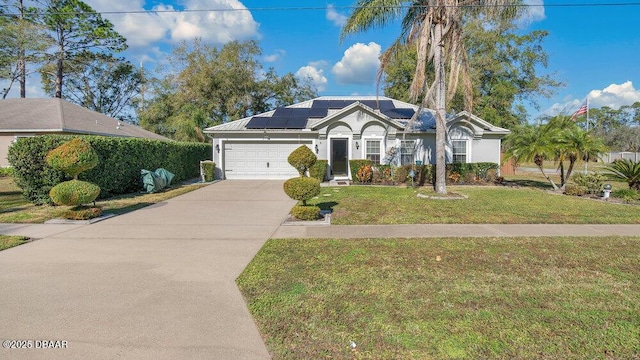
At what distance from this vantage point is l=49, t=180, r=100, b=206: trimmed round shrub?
301 inches

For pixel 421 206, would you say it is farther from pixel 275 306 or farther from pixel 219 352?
pixel 219 352

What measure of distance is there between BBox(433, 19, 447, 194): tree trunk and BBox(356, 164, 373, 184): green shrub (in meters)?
4.09

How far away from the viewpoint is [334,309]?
3.48m

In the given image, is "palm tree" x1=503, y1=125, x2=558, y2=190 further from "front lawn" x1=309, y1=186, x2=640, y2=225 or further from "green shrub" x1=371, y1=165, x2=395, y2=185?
"green shrub" x1=371, y1=165, x2=395, y2=185

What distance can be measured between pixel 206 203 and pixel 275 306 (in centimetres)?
794

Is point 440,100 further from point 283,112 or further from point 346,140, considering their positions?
point 283,112

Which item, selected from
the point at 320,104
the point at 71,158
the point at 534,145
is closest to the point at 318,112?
the point at 320,104

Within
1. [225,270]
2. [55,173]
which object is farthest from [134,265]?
[55,173]

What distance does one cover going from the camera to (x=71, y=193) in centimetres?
770

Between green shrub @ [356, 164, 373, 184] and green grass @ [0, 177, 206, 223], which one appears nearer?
green grass @ [0, 177, 206, 223]

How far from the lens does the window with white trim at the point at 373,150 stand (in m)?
16.9

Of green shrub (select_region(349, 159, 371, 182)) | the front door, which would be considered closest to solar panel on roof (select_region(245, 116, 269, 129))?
the front door

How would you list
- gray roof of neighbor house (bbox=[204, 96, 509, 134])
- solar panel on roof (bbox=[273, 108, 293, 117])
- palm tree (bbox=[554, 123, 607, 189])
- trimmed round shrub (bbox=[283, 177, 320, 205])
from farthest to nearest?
solar panel on roof (bbox=[273, 108, 293, 117]), gray roof of neighbor house (bbox=[204, 96, 509, 134]), palm tree (bbox=[554, 123, 607, 189]), trimmed round shrub (bbox=[283, 177, 320, 205])

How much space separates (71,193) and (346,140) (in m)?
12.3
